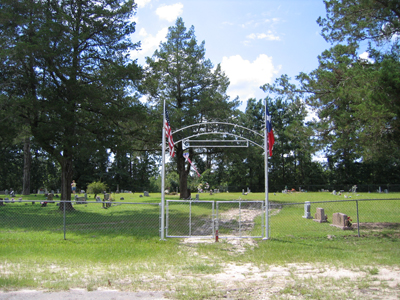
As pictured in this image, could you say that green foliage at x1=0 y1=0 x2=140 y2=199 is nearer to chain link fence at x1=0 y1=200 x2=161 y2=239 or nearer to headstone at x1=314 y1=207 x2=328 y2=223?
chain link fence at x1=0 y1=200 x2=161 y2=239

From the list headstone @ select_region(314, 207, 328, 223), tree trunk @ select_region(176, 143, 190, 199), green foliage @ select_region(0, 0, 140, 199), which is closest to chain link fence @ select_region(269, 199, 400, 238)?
headstone @ select_region(314, 207, 328, 223)

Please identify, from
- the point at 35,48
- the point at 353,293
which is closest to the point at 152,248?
the point at 353,293

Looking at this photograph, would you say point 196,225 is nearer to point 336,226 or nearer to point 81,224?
point 81,224

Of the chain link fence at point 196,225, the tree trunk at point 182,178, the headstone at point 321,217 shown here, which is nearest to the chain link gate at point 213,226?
the chain link fence at point 196,225

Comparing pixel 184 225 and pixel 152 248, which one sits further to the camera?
pixel 184 225

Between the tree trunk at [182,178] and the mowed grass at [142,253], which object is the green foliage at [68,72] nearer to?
the mowed grass at [142,253]

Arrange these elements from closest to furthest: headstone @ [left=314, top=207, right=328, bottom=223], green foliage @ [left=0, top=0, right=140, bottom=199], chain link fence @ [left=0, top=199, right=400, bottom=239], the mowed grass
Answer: the mowed grass → chain link fence @ [left=0, top=199, right=400, bottom=239] → headstone @ [left=314, top=207, right=328, bottom=223] → green foliage @ [left=0, top=0, right=140, bottom=199]

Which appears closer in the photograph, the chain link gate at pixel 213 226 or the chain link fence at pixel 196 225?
the chain link gate at pixel 213 226

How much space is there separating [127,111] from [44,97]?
216 inches

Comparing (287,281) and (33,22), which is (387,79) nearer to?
(287,281)

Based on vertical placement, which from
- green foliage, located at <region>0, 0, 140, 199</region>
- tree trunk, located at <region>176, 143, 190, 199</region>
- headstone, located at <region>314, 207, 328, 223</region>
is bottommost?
headstone, located at <region>314, 207, 328, 223</region>

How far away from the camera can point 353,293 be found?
6.50 m

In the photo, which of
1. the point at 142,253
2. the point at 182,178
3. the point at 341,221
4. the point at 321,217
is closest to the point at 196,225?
the point at 321,217

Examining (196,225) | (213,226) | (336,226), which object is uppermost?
(213,226)
